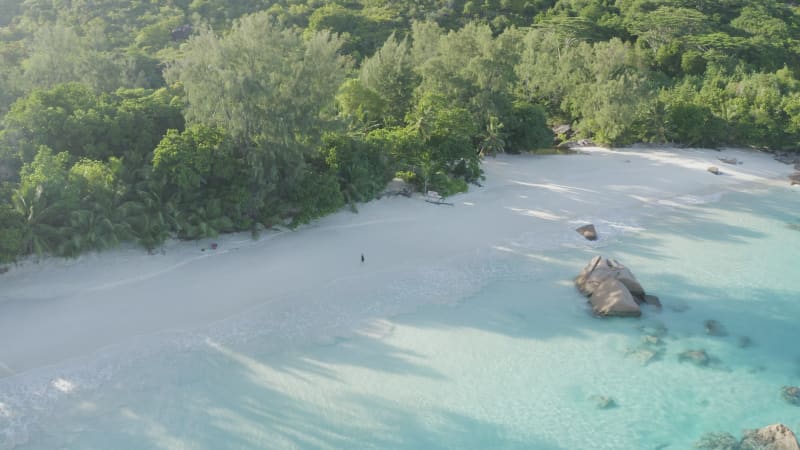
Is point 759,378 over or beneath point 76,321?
beneath

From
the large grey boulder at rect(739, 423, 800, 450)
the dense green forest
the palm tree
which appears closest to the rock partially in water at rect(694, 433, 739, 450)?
the large grey boulder at rect(739, 423, 800, 450)

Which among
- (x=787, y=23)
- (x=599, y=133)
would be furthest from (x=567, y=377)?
(x=787, y=23)

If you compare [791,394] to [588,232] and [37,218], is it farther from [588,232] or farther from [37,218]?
[37,218]

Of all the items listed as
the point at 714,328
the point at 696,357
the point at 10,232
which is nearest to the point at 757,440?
the point at 696,357

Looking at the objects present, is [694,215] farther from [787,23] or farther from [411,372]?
[787,23]

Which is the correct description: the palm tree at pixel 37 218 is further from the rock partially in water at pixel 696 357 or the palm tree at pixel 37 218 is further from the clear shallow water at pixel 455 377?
the rock partially in water at pixel 696 357

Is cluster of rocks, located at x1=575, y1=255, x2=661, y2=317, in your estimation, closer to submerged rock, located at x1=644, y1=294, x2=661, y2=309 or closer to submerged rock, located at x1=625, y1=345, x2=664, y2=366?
submerged rock, located at x1=644, y1=294, x2=661, y2=309

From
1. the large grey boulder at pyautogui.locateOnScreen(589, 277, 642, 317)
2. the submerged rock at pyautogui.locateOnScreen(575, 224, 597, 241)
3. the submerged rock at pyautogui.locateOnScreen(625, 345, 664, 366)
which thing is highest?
the submerged rock at pyautogui.locateOnScreen(575, 224, 597, 241)

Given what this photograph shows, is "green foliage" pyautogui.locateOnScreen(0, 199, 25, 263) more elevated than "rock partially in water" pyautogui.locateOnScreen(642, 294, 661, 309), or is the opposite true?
"green foliage" pyautogui.locateOnScreen(0, 199, 25, 263)
